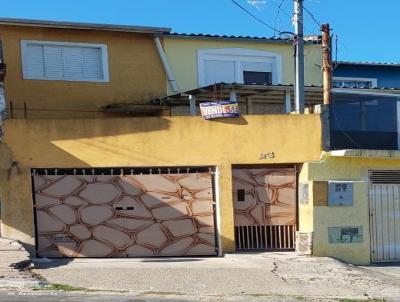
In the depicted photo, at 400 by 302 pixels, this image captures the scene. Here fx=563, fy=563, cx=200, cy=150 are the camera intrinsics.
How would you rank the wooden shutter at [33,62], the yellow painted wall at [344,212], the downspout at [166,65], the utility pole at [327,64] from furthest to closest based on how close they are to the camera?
the downspout at [166,65], the wooden shutter at [33,62], the utility pole at [327,64], the yellow painted wall at [344,212]

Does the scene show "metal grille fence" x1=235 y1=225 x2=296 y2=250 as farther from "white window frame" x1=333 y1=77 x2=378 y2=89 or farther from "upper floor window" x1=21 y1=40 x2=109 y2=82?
"white window frame" x1=333 y1=77 x2=378 y2=89

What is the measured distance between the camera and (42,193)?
1231 cm

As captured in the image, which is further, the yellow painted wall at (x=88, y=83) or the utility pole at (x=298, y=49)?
the yellow painted wall at (x=88, y=83)

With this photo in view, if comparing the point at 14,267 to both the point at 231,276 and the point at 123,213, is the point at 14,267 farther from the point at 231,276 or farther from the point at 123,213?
the point at 231,276

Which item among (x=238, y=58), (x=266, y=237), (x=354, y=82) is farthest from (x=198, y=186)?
(x=354, y=82)

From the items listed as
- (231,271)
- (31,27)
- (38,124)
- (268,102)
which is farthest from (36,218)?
(268,102)

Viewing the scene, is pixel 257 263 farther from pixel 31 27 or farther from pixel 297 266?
pixel 31 27

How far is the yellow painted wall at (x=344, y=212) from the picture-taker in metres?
12.4

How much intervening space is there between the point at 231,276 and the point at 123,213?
132 inches

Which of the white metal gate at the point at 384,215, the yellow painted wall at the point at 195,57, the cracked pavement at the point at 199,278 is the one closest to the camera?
the cracked pavement at the point at 199,278

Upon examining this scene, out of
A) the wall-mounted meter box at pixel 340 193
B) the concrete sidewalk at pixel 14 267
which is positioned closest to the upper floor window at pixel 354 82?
the wall-mounted meter box at pixel 340 193

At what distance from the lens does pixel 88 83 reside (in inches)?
609

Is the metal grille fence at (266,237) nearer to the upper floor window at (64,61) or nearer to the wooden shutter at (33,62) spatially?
the upper floor window at (64,61)

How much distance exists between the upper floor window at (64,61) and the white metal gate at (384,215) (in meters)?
7.73
